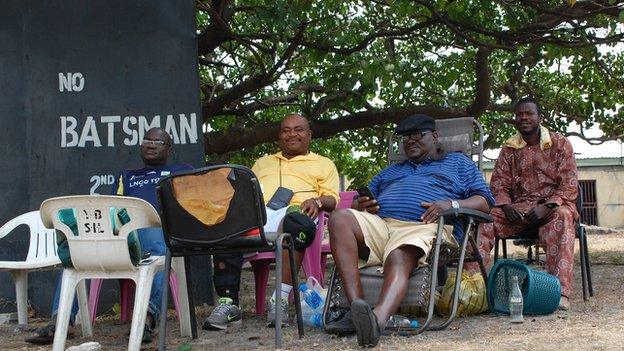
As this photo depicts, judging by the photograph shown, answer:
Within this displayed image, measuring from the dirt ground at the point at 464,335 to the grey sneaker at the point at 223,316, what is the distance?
55mm

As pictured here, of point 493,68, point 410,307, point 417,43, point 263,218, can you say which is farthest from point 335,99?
point 263,218

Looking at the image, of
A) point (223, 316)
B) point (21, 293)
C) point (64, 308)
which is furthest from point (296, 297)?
point (21, 293)

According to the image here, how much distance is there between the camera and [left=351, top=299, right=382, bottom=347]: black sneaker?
471cm

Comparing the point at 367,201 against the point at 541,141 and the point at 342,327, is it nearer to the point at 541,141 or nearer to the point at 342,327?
the point at 342,327

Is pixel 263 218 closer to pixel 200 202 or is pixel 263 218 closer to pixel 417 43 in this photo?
pixel 200 202

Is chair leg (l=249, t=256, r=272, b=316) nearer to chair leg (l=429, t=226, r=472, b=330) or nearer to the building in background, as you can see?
chair leg (l=429, t=226, r=472, b=330)

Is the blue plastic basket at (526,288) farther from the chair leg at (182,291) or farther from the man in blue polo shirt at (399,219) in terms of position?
the chair leg at (182,291)

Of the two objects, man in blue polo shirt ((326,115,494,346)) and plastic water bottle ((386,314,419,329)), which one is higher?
man in blue polo shirt ((326,115,494,346))

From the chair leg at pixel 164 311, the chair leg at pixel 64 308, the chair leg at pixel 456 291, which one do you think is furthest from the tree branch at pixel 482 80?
the chair leg at pixel 64 308

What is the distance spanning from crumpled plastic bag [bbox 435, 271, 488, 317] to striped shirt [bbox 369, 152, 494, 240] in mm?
411

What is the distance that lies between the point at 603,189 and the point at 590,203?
1.84 feet

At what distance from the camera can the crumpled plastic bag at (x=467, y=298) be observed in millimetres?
5977

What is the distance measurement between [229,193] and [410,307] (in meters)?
1.53

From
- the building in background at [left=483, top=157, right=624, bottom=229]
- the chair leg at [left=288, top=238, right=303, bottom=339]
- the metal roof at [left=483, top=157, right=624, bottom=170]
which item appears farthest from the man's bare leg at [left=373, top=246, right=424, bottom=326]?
the metal roof at [left=483, top=157, right=624, bottom=170]
